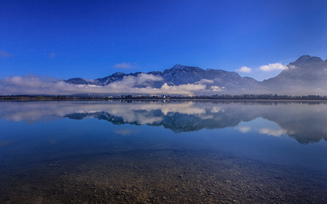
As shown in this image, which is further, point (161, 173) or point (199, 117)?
point (199, 117)

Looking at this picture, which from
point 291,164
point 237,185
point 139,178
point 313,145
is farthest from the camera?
point 313,145

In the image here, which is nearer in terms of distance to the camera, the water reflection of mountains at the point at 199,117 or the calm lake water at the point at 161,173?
the calm lake water at the point at 161,173

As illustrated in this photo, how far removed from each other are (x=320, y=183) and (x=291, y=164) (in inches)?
139

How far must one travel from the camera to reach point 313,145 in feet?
69.5

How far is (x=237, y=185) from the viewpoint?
1084 centimetres

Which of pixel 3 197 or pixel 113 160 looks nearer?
pixel 3 197

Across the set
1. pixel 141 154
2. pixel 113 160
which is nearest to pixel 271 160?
pixel 141 154

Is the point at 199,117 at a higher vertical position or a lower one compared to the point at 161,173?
lower

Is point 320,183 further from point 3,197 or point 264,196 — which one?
point 3,197

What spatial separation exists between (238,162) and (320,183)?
17.5 feet

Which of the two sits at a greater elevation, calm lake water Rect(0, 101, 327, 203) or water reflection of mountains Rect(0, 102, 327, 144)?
calm lake water Rect(0, 101, 327, 203)

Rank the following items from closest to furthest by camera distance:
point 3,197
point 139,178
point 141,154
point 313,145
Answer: point 3,197
point 139,178
point 141,154
point 313,145

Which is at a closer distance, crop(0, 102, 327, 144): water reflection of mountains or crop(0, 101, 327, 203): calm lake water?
crop(0, 101, 327, 203): calm lake water

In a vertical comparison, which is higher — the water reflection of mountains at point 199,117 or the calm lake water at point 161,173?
the calm lake water at point 161,173
